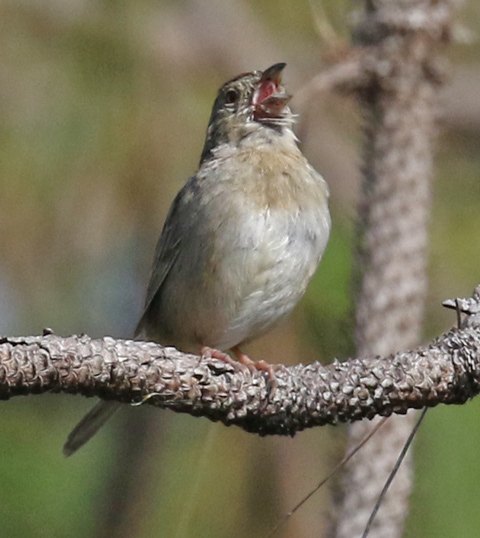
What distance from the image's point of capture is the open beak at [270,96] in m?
4.32

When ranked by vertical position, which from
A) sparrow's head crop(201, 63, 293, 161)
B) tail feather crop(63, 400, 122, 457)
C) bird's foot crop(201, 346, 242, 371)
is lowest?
tail feather crop(63, 400, 122, 457)

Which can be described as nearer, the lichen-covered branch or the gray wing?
the lichen-covered branch

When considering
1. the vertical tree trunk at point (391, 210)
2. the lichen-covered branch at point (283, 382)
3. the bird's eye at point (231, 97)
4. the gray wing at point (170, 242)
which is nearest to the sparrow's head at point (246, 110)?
the bird's eye at point (231, 97)

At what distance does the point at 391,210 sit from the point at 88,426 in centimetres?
137

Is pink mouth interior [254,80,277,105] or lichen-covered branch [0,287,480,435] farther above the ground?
pink mouth interior [254,80,277,105]

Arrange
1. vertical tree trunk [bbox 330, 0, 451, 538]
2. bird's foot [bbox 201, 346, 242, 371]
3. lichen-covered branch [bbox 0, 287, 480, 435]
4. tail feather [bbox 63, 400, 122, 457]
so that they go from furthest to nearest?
1. tail feather [bbox 63, 400, 122, 457]
2. vertical tree trunk [bbox 330, 0, 451, 538]
3. bird's foot [bbox 201, 346, 242, 371]
4. lichen-covered branch [bbox 0, 287, 480, 435]

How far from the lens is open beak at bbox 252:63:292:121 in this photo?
4319 millimetres

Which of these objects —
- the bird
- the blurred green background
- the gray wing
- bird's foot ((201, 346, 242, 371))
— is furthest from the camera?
the gray wing

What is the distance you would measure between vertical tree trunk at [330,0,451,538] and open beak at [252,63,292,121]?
1.40 feet

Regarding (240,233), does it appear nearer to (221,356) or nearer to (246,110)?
(221,356)

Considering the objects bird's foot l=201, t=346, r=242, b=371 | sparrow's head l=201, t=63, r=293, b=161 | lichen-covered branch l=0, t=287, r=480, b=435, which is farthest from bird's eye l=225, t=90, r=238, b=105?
lichen-covered branch l=0, t=287, r=480, b=435

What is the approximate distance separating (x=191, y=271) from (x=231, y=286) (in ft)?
0.68

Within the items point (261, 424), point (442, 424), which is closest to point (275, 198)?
point (442, 424)

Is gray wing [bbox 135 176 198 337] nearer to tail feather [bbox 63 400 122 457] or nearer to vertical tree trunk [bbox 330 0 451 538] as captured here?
tail feather [bbox 63 400 122 457]
